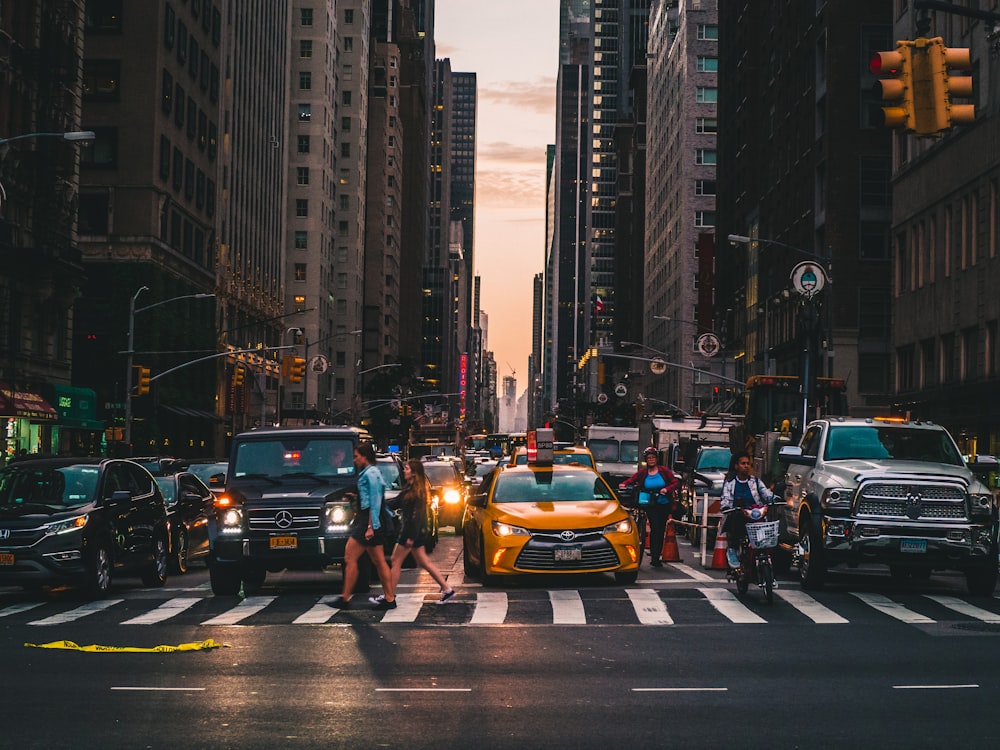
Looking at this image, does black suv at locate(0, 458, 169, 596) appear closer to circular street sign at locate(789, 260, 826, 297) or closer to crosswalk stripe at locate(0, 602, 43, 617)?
crosswalk stripe at locate(0, 602, 43, 617)

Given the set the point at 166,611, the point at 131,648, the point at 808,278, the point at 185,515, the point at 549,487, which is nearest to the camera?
the point at 131,648

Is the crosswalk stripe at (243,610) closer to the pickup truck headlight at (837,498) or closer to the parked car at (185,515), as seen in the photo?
the parked car at (185,515)

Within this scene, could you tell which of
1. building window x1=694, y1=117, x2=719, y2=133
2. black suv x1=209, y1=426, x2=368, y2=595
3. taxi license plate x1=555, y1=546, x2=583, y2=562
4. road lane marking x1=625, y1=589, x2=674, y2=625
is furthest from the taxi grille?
building window x1=694, y1=117, x2=719, y2=133

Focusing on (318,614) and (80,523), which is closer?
(318,614)

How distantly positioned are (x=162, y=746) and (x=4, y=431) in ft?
136

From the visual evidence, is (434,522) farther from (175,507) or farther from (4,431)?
(4,431)

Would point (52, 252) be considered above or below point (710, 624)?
above

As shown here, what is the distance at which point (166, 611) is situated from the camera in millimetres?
18188

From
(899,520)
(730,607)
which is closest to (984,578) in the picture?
(899,520)

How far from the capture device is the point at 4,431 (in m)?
48.3

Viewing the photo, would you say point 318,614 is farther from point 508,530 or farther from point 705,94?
point 705,94

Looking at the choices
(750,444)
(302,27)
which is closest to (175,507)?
(750,444)

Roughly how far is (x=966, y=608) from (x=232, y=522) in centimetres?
975

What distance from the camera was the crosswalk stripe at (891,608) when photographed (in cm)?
1658
